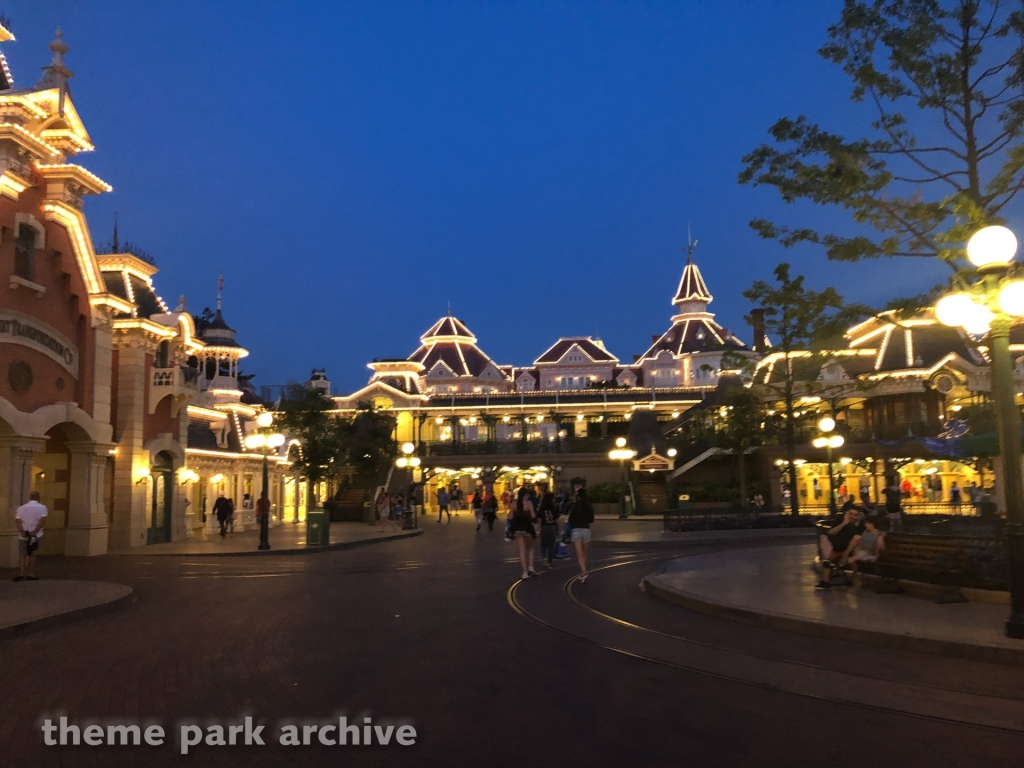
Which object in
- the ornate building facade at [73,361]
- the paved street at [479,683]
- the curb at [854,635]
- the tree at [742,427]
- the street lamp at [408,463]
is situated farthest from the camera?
the street lamp at [408,463]

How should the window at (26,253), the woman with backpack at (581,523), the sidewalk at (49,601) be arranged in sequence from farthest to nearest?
the window at (26,253) < the woman with backpack at (581,523) < the sidewalk at (49,601)

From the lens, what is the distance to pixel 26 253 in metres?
21.0

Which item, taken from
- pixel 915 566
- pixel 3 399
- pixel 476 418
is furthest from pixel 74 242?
pixel 476 418

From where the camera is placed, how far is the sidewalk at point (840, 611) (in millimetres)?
8539

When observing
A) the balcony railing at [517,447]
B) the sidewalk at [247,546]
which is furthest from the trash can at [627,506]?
the sidewalk at [247,546]

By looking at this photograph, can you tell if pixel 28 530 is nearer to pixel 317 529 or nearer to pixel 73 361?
pixel 73 361

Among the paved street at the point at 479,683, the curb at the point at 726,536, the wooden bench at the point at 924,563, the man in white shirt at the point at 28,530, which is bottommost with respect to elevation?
the curb at the point at 726,536

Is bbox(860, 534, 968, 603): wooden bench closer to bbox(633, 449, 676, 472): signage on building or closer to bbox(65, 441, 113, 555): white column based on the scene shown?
bbox(65, 441, 113, 555): white column

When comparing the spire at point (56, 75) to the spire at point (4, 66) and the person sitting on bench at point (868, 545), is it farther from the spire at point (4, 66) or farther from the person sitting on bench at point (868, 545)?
the person sitting on bench at point (868, 545)

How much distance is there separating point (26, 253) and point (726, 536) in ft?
72.9

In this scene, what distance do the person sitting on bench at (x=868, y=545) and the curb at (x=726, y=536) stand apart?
12138mm

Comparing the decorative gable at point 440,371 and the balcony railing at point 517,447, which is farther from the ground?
the decorative gable at point 440,371

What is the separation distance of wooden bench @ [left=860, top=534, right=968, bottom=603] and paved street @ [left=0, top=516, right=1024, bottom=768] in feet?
9.94

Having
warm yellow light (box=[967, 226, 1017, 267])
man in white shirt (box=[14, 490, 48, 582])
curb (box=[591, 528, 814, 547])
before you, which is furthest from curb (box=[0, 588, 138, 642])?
curb (box=[591, 528, 814, 547])
